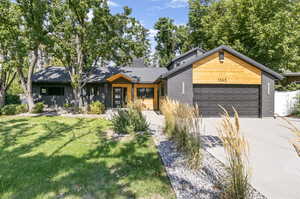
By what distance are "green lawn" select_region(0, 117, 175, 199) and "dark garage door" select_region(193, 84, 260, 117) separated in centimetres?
665

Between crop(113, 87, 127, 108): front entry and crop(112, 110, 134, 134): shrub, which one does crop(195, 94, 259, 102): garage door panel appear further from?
crop(113, 87, 127, 108): front entry

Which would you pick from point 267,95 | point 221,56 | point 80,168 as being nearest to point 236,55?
point 221,56

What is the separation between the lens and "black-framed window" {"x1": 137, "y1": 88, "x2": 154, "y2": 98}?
1573cm

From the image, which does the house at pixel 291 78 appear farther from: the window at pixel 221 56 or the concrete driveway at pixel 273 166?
the concrete driveway at pixel 273 166

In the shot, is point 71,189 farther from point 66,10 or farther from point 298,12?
point 298,12

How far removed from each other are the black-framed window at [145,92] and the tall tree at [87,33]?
11.9 ft

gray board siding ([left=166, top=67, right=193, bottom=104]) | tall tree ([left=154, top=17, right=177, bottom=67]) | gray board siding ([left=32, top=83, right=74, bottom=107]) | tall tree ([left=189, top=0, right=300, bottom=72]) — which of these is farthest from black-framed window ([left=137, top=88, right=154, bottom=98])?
tall tree ([left=154, top=17, right=177, bottom=67])

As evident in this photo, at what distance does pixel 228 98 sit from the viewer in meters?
11.4

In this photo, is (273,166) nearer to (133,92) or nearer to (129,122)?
(129,122)

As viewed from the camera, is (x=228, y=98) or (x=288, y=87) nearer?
(x=228, y=98)

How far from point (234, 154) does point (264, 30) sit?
18.6 m

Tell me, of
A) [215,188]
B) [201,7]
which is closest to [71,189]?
[215,188]

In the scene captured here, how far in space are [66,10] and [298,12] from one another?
75.0 ft

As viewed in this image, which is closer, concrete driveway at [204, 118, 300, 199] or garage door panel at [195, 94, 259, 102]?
concrete driveway at [204, 118, 300, 199]
